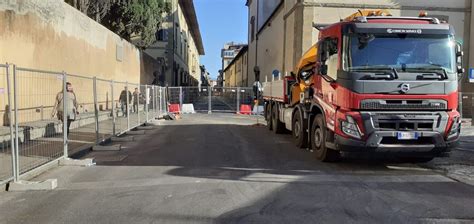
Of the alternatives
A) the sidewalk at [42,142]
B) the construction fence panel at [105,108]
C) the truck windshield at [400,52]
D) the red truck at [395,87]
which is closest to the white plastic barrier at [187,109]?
the construction fence panel at [105,108]

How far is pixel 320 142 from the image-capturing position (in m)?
10.5

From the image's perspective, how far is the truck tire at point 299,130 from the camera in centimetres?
1225

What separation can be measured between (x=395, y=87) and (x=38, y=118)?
760cm

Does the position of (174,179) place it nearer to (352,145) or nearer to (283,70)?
(352,145)

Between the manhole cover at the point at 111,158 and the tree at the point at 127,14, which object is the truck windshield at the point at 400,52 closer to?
the manhole cover at the point at 111,158

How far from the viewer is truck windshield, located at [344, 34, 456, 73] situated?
9.09 meters

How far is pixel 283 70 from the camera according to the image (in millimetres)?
29938

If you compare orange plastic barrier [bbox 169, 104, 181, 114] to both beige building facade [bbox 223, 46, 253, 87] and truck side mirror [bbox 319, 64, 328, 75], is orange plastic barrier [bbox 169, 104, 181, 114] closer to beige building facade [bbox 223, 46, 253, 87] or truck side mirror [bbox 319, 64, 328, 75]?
beige building facade [bbox 223, 46, 253, 87]

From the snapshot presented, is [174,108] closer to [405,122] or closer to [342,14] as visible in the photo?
[342,14]

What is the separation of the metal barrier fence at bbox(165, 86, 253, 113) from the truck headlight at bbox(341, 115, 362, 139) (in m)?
21.7

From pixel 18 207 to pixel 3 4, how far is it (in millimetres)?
7303

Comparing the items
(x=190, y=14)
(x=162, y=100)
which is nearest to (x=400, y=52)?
(x=162, y=100)

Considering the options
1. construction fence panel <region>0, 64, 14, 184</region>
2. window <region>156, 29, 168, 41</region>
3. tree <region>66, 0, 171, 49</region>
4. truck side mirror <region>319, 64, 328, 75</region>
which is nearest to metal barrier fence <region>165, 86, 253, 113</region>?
tree <region>66, 0, 171, 49</region>

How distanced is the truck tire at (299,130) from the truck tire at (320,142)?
3.29ft
